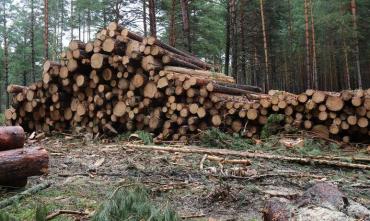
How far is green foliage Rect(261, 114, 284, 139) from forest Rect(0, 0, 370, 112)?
900 cm

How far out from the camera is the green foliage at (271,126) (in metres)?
9.53

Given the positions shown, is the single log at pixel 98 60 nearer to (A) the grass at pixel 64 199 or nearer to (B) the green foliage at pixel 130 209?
(A) the grass at pixel 64 199

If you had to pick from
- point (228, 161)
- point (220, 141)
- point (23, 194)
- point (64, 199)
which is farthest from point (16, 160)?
point (220, 141)

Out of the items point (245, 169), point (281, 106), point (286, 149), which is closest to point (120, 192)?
point (245, 169)

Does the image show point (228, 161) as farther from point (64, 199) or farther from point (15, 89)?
point (15, 89)

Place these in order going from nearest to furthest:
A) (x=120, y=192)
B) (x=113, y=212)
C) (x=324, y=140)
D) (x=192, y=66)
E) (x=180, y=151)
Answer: (x=113, y=212)
(x=120, y=192)
(x=180, y=151)
(x=324, y=140)
(x=192, y=66)

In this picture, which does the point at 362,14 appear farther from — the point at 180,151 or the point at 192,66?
the point at 180,151

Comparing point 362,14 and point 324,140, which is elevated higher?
point 362,14

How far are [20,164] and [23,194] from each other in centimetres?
44

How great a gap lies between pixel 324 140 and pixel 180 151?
3517 mm

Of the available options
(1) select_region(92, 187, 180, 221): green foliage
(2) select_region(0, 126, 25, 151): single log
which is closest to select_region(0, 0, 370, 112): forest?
(2) select_region(0, 126, 25, 151): single log

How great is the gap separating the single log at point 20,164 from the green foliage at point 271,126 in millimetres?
5492

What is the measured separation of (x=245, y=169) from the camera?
6.78 meters

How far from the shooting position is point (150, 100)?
10.5 m
